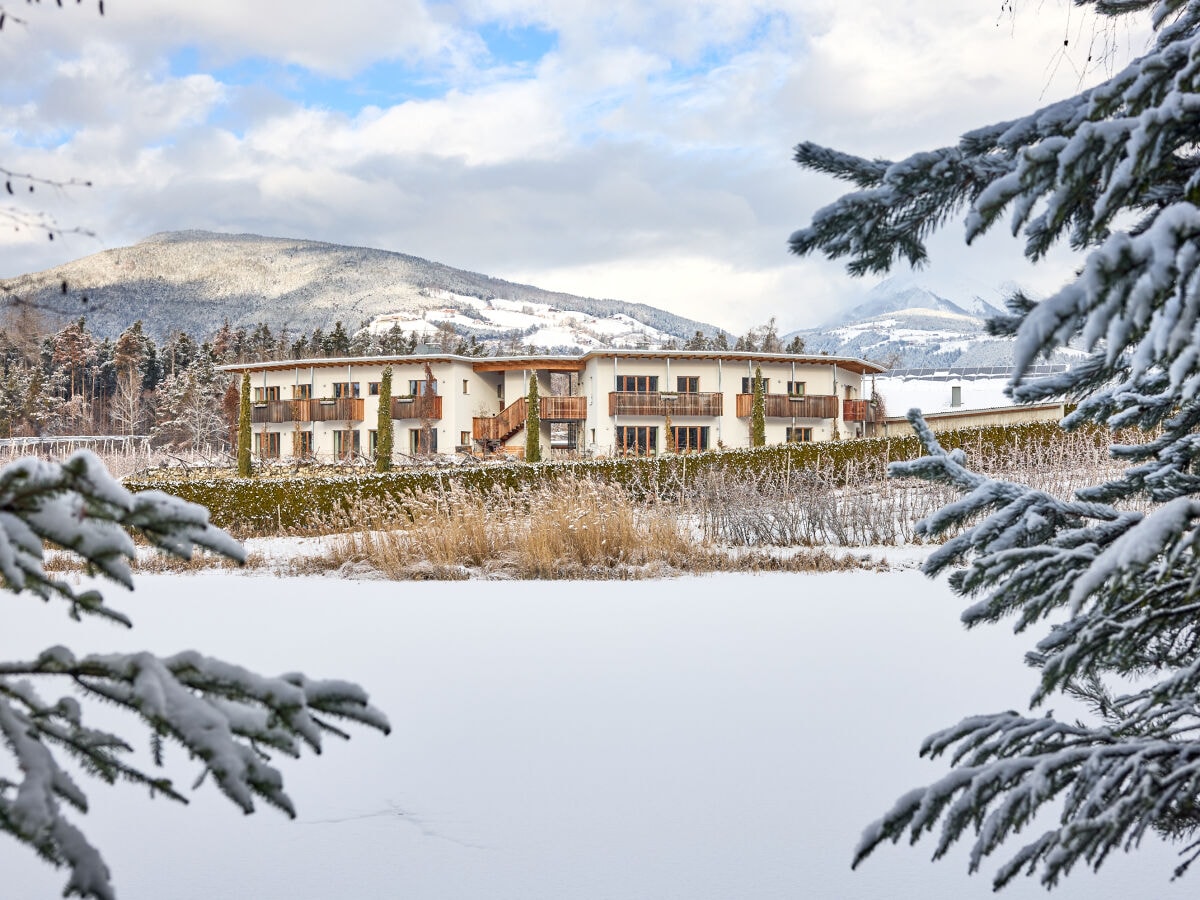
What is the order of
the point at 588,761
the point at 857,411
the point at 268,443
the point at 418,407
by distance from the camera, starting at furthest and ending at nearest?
the point at 268,443
the point at 857,411
the point at 418,407
the point at 588,761

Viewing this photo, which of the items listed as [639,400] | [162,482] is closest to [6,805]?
[162,482]

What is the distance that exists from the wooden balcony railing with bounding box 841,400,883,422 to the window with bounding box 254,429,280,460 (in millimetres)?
20618

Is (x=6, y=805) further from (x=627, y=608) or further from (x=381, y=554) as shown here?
(x=381, y=554)

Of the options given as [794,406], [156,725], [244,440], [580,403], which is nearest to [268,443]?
[580,403]

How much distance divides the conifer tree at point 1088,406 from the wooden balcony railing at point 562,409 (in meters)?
28.9

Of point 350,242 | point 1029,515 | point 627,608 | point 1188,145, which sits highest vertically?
point 350,242

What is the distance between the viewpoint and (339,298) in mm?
136000

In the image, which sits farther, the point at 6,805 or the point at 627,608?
the point at 627,608

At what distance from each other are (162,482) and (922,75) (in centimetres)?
1668

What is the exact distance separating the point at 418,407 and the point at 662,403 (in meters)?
8.14

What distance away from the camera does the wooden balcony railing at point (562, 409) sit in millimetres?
31078

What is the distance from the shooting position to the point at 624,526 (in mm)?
9484

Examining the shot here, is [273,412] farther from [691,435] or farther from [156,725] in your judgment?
[156,725]

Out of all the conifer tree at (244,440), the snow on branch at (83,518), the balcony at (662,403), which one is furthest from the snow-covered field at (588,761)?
the balcony at (662,403)
